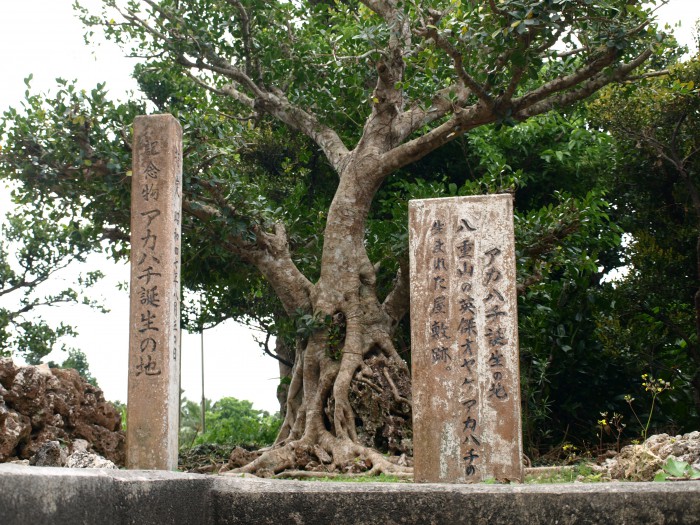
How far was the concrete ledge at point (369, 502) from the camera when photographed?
2.50 metres

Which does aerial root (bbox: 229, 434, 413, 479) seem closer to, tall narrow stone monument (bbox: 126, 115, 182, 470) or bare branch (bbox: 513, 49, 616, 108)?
tall narrow stone monument (bbox: 126, 115, 182, 470)

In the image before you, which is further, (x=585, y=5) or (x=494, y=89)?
(x=494, y=89)

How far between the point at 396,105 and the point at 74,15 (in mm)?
4701

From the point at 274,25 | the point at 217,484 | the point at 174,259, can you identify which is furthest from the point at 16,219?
the point at 217,484

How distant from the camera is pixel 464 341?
6258 millimetres

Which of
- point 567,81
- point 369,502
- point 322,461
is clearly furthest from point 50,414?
point 567,81

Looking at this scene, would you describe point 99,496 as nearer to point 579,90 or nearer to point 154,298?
point 154,298

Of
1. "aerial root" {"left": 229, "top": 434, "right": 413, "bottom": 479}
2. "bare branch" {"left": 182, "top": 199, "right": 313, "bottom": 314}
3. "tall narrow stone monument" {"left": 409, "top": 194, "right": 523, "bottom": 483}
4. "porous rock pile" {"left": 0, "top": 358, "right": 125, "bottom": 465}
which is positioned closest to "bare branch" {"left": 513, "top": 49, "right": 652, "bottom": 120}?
"bare branch" {"left": 182, "top": 199, "right": 313, "bottom": 314}

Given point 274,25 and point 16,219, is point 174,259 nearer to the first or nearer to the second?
point 274,25

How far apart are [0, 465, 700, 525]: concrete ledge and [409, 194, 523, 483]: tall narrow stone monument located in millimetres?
3412

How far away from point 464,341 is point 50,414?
12.1 ft

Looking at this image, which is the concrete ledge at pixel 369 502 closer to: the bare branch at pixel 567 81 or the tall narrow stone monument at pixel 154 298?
the tall narrow stone monument at pixel 154 298

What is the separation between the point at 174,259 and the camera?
6883 mm

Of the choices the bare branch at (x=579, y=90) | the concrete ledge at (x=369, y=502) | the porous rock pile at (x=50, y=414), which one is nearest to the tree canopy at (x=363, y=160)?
the bare branch at (x=579, y=90)
